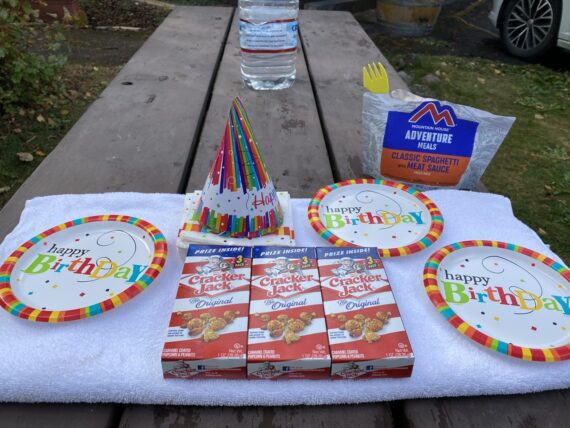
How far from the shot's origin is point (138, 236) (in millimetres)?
877

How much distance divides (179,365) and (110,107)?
1122 millimetres

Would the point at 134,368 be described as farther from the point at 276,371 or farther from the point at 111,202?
the point at 111,202

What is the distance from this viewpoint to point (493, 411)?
0.63 meters

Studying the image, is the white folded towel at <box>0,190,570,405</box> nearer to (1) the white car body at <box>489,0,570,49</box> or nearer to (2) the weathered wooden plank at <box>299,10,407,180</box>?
(2) the weathered wooden plank at <box>299,10,407,180</box>

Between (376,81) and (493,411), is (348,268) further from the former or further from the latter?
(376,81)

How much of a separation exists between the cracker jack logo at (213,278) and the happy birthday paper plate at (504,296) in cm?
32

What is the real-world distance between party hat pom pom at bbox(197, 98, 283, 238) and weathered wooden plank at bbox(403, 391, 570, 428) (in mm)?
402

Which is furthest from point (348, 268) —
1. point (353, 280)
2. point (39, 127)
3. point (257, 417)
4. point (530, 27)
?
point (530, 27)

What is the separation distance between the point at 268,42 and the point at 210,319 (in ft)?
3.53

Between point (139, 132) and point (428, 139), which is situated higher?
point (428, 139)

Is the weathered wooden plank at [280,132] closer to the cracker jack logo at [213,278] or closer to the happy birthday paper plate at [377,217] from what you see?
the happy birthday paper plate at [377,217]

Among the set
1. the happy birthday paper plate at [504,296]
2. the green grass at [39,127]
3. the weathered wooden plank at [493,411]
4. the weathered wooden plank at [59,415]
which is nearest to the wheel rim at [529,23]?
the green grass at [39,127]

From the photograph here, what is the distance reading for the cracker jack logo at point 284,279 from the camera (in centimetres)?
71

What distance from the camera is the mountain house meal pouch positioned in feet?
3.41
